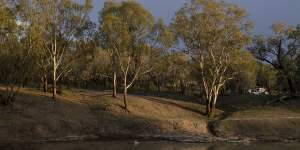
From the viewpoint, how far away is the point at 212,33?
6462cm

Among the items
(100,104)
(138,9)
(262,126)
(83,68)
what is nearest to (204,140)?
(262,126)

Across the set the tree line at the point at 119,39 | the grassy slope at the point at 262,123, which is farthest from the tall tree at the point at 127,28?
the grassy slope at the point at 262,123

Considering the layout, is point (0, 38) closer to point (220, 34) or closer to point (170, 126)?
point (170, 126)

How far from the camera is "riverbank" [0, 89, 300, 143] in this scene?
49003 millimetres

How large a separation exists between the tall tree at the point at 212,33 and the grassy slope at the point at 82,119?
8371 millimetres

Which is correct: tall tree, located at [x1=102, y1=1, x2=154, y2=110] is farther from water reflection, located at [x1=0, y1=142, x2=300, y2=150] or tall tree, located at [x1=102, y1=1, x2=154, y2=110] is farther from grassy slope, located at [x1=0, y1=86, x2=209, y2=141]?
water reflection, located at [x1=0, y1=142, x2=300, y2=150]

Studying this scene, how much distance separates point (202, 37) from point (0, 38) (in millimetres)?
26935

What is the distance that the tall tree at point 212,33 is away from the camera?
63.8 m

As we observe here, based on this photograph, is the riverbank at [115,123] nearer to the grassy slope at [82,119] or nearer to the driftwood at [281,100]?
the grassy slope at [82,119]

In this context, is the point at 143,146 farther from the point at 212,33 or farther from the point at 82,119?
the point at 212,33

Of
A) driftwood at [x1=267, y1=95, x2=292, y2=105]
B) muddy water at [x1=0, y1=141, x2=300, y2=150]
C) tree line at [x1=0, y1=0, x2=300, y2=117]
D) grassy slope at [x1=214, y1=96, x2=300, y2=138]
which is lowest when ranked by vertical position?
muddy water at [x1=0, y1=141, x2=300, y2=150]

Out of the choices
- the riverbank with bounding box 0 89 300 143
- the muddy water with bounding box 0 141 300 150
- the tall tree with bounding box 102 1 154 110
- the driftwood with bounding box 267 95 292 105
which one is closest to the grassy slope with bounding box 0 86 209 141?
the riverbank with bounding box 0 89 300 143

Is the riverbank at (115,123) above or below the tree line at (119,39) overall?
below

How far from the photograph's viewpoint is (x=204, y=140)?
51.3 m
